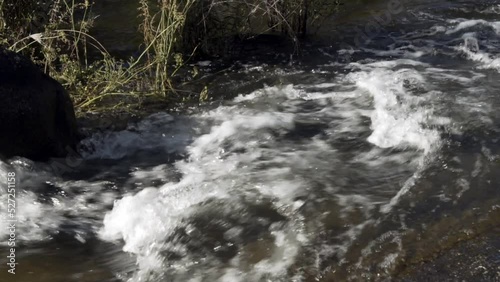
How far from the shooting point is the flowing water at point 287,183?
3.56 metres

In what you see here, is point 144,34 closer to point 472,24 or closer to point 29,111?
point 29,111

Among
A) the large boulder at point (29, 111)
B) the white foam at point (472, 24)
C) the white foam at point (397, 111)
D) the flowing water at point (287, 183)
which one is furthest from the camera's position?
the white foam at point (472, 24)

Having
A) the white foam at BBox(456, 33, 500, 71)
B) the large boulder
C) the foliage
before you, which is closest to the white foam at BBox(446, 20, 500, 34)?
the white foam at BBox(456, 33, 500, 71)

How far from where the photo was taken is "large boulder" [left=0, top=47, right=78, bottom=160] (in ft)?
14.7

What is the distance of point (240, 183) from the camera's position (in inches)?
170

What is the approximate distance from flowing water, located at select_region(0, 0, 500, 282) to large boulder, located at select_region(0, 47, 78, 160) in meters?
0.10

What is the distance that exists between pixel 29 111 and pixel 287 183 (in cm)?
171

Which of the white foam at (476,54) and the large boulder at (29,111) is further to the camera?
the white foam at (476,54)

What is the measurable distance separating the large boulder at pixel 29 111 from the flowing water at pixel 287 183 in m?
0.10

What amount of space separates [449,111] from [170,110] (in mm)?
2108

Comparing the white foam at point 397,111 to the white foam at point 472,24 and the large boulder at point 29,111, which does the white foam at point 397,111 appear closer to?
the white foam at point 472,24

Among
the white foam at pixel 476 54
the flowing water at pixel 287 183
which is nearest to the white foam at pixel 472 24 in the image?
the white foam at pixel 476 54

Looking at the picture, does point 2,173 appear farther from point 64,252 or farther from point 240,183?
point 240,183

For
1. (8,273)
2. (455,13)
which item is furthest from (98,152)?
(455,13)
